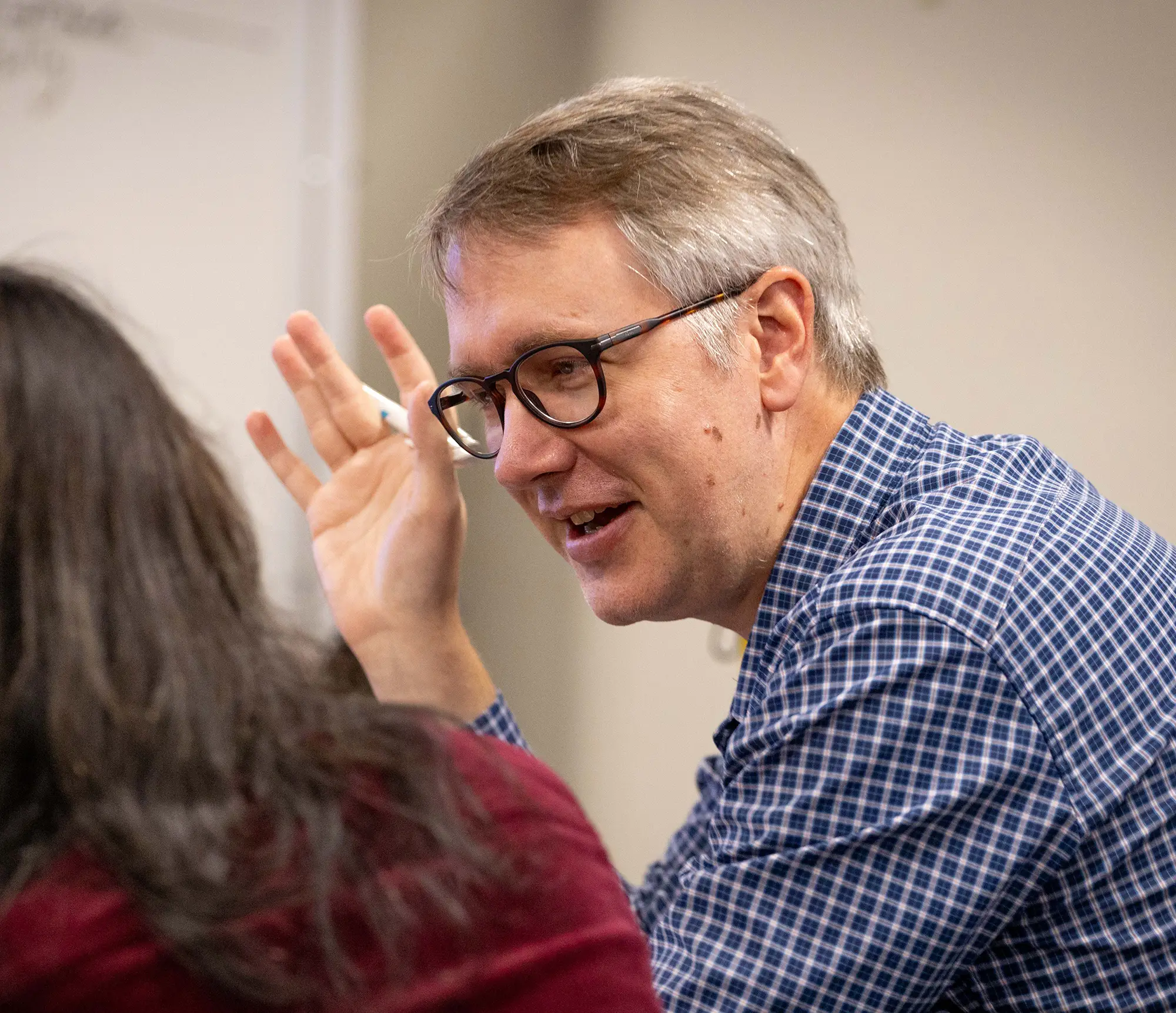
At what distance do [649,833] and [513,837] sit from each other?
1813mm

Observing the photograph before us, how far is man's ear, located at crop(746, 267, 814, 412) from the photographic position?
1.14 meters

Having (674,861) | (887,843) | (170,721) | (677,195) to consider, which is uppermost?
(677,195)

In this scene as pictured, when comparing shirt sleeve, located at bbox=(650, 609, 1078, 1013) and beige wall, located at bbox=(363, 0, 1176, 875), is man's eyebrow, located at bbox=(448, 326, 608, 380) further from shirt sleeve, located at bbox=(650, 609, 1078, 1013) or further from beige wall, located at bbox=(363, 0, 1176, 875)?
beige wall, located at bbox=(363, 0, 1176, 875)

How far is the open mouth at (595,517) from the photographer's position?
3.85 ft

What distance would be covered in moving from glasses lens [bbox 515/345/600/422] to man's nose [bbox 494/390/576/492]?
2 centimetres

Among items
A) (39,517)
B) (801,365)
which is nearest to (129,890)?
(39,517)

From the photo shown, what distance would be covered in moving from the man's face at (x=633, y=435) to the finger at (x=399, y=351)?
21cm

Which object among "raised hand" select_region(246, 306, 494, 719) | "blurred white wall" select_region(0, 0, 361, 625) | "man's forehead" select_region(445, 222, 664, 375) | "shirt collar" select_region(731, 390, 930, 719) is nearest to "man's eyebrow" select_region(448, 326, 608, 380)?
"man's forehead" select_region(445, 222, 664, 375)

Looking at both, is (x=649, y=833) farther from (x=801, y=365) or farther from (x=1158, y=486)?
(x=801, y=365)

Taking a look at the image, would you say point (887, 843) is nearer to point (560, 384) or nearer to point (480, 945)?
point (480, 945)

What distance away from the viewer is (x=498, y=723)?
1221 millimetres

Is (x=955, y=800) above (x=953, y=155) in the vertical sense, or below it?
below

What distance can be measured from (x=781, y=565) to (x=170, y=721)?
0.68 meters

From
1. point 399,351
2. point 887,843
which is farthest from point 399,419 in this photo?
point 887,843
